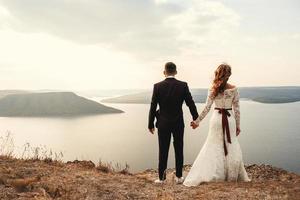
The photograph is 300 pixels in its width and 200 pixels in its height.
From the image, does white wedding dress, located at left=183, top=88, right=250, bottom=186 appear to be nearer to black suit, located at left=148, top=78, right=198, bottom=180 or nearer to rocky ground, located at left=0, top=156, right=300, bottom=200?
rocky ground, located at left=0, top=156, right=300, bottom=200

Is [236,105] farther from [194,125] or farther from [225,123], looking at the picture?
A: [194,125]

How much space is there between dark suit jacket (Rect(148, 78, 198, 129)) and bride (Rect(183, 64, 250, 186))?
51 centimetres

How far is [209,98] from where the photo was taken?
341 inches

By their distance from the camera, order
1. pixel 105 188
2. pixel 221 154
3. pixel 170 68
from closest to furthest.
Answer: pixel 105 188 < pixel 170 68 < pixel 221 154

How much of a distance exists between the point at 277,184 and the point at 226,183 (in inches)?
39.2

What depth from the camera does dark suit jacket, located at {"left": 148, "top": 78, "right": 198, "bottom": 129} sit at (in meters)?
8.41

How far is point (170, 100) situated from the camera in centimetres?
841

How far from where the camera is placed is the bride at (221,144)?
27.9 feet

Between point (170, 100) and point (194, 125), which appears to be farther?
point (194, 125)

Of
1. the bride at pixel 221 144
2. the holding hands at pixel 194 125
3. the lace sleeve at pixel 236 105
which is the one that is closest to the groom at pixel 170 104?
the holding hands at pixel 194 125

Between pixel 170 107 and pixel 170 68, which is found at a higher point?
pixel 170 68

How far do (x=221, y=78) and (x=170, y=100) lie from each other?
1176 millimetres

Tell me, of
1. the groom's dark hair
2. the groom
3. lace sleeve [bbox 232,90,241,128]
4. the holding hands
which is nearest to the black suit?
the groom

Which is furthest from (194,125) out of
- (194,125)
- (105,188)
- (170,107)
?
(105,188)
